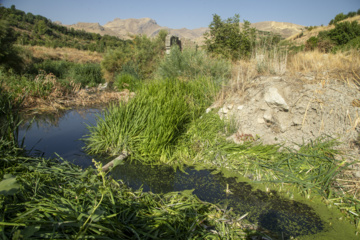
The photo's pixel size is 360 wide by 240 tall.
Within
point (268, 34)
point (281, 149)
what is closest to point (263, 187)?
point (281, 149)

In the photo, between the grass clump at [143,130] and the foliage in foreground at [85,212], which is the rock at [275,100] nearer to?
the grass clump at [143,130]

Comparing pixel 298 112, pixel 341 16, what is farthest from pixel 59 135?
pixel 341 16

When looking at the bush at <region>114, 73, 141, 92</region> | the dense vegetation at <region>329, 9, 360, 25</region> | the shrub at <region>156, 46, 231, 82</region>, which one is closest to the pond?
the shrub at <region>156, 46, 231, 82</region>

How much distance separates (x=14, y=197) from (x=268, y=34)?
7313 mm

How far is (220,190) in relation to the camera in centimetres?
255

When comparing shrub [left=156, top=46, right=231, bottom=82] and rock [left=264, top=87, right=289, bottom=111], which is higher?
shrub [left=156, top=46, right=231, bottom=82]

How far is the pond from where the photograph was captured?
6.62ft

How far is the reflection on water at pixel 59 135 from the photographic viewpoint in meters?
3.22

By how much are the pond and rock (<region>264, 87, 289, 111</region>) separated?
172 centimetres

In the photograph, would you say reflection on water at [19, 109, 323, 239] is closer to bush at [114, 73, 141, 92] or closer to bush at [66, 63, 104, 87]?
bush at [114, 73, 141, 92]

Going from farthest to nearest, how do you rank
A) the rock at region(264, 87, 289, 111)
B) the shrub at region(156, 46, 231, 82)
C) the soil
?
the shrub at region(156, 46, 231, 82)
the rock at region(264, 87, 289, 111)
the soil

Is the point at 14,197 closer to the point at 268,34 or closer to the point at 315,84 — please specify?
the point at 315,84

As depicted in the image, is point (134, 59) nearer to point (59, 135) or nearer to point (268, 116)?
point (59, 135)

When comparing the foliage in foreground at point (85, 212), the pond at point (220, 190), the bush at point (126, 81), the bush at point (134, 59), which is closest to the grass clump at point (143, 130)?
the pond at point (220, 190)
